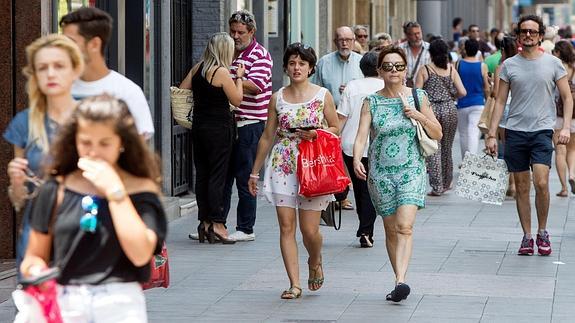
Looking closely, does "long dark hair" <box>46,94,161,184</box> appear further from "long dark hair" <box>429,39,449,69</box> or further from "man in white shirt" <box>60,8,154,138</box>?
"long dark hair" <box>429,39,449,69</box>

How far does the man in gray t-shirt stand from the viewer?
431 inches

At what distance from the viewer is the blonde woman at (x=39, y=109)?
5074 mm

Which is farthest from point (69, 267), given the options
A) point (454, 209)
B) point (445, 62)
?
point (445, 62)

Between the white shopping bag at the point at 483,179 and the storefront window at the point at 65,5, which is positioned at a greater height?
the storefront window at the point at 65,5

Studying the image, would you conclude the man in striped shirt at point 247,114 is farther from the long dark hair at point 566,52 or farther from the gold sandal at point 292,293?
the long dark hair at point 566,52

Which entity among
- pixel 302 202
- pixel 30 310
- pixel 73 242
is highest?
pixel 73 242

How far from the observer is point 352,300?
9.00 m

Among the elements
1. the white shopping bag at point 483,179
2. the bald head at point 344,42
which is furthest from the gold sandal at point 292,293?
the bald head at point 344,42

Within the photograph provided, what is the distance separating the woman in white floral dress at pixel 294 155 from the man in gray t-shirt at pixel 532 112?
2.29m

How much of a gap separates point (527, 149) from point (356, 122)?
1.91 m

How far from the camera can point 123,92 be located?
577cm

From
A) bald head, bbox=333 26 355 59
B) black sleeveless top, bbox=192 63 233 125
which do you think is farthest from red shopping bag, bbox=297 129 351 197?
bald head, bbox=333 26 355 59

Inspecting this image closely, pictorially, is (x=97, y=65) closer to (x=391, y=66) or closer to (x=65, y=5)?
(x=391, y=66)

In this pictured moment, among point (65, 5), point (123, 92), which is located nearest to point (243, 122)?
point (65, 5)
